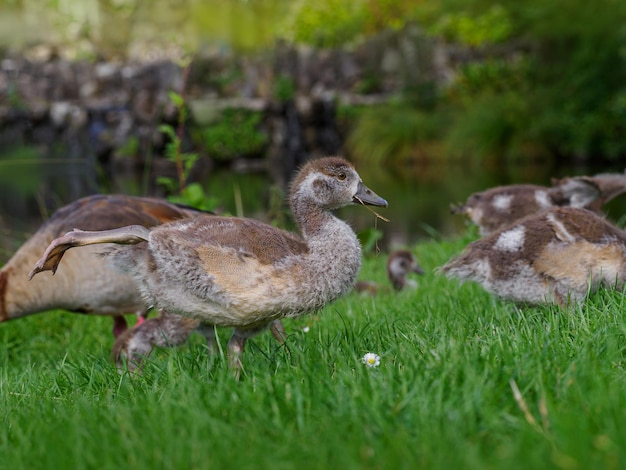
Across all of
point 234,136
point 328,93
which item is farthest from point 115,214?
point 328,93

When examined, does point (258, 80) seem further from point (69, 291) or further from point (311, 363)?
point (311, 363)

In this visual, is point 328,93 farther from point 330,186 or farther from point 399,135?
point 330,186

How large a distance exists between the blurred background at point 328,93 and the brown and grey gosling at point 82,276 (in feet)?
22.4

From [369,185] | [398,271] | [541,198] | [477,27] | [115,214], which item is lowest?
[369,185]

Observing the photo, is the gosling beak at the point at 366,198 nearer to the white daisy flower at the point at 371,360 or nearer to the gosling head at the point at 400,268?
the white daisy flower at the point at 371,360

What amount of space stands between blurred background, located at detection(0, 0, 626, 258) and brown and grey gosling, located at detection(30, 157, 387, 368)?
9.25 metres

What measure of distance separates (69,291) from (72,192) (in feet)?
24.1

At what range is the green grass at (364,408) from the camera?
90.6 inches

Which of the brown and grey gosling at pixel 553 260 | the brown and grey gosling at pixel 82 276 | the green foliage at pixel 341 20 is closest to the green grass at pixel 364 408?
the brown and grey gosling at pixel 553 260

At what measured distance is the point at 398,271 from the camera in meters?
7.61

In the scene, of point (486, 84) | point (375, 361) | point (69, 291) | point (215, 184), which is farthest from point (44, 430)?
point (486, 84)

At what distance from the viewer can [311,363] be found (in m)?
3.37

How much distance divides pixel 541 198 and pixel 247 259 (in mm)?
3627

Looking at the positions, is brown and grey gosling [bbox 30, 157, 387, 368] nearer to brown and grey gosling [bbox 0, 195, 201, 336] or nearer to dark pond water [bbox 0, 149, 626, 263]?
brown and grey gosling [bbox 0, 195, 201, 336]
